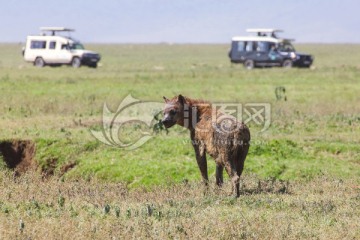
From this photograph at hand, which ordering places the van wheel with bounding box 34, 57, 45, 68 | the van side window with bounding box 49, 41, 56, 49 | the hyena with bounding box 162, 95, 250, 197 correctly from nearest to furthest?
1. the hyena with bounding box 162, 95, 250, 197
2. the van wheel with bounding box 34, 57, 45, 68
3. the van side window with bounding box 49, 41, 56, 49

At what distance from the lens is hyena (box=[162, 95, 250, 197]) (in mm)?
14914

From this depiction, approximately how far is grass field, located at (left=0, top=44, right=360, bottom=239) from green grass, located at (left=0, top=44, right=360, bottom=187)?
0.05 meters

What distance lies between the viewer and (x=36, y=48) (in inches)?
2438

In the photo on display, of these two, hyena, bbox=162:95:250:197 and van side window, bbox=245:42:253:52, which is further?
van side window, bbox=245:42:253:52

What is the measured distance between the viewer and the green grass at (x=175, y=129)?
20703mm

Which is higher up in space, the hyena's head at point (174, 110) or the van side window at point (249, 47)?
the van side window at point (249, 47)

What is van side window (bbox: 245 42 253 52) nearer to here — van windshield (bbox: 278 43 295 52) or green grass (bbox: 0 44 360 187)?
van windshield (bbox: 278 43 295 52)

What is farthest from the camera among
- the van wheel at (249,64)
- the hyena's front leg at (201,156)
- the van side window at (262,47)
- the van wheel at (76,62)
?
the van side window at (262,47)

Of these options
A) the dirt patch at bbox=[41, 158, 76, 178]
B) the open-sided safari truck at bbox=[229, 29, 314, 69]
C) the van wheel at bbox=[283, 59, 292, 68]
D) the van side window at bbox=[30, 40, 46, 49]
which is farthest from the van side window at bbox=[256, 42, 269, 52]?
the dirt patch at bbox=[41, 158, 76, 178]

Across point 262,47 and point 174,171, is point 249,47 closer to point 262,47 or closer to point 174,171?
point 262,47

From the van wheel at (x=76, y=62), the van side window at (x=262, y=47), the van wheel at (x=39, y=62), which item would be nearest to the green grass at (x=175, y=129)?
the van wheel at (x=76, y=62)

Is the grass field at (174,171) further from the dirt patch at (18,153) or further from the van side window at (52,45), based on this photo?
the van side window at (52,45)

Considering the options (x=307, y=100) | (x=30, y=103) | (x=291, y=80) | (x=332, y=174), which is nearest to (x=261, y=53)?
(x=291, y=80)

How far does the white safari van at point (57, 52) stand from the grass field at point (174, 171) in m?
17.3
